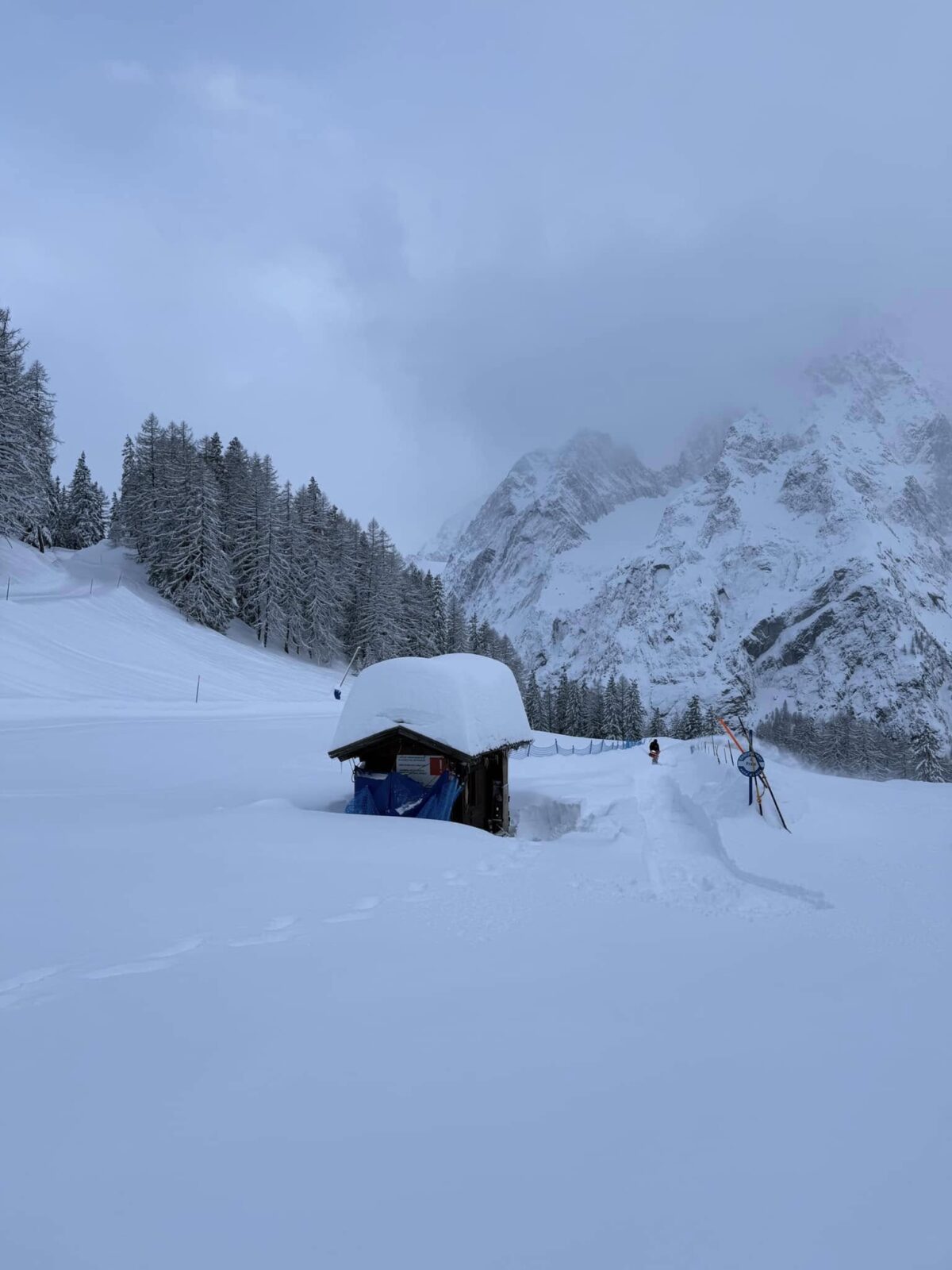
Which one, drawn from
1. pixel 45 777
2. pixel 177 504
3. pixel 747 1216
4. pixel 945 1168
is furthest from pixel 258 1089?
pixel 177 504

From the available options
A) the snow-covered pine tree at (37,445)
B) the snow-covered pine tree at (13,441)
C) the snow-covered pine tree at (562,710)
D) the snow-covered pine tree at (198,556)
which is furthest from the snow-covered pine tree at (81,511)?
the snow-covered pine tree at (562,710)

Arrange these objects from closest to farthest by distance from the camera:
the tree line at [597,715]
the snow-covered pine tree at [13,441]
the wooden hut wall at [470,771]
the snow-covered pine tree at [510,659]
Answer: the wooden hut wall at [470,771]
the snow-covered pine tree at [13,441]
the snow-covered pine tree at [510,659]
the tree line at [597,715]

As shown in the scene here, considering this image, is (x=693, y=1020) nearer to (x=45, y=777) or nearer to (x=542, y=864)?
(x=542, y=864)

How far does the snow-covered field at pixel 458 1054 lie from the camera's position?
8.67 ft

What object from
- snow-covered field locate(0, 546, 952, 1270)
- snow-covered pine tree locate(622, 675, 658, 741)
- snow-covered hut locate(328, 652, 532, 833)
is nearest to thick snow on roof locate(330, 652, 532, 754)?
snow-covered hut locate(328, 652, 532, 833)

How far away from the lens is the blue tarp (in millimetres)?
14211

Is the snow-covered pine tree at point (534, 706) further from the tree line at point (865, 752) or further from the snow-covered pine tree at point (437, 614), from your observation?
the tree line at point (865, 752)

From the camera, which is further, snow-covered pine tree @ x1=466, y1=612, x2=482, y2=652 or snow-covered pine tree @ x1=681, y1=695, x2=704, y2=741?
snow-covered pine tree @ x1=681, y1=695, x2=704, y2=741

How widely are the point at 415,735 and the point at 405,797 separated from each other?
1395 millimetres

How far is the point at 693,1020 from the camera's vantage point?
14.9 ft

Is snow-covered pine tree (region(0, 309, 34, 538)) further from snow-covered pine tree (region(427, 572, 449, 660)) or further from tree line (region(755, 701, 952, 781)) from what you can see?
tree line (region(755, 701, 952, 781))

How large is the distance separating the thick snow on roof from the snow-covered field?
437cm

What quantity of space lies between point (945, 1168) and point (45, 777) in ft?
52.5

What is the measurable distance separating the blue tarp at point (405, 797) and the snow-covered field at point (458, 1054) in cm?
390
